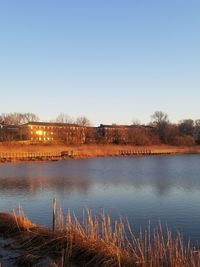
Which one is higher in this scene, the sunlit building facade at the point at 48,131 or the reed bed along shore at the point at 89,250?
the sunlit building facade at the point at 48,131

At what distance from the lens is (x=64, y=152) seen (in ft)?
236

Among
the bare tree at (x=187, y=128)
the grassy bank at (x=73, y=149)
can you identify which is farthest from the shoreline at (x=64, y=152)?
the bare tree at (x=187, y=128)

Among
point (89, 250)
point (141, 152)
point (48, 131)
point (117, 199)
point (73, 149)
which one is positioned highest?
point (48, 131)

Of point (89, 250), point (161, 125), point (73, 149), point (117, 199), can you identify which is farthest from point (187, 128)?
point (89, 250)

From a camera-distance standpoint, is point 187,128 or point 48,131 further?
point 48,131

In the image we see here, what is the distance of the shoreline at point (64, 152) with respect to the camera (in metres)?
64.5

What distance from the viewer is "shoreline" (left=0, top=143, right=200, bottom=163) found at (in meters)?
64.5

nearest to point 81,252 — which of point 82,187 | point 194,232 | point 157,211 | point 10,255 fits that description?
point 10,255

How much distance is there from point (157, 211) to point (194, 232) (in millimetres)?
4753

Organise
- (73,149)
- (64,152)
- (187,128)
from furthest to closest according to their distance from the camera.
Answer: (187,128)
(73,149)
(64,152)

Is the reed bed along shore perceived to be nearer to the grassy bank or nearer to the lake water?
the lake water

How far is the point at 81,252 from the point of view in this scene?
9.11m

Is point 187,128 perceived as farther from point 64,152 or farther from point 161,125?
point 64,152

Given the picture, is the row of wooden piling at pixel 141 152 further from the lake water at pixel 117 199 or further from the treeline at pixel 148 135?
the lake water at pixel 117 199
